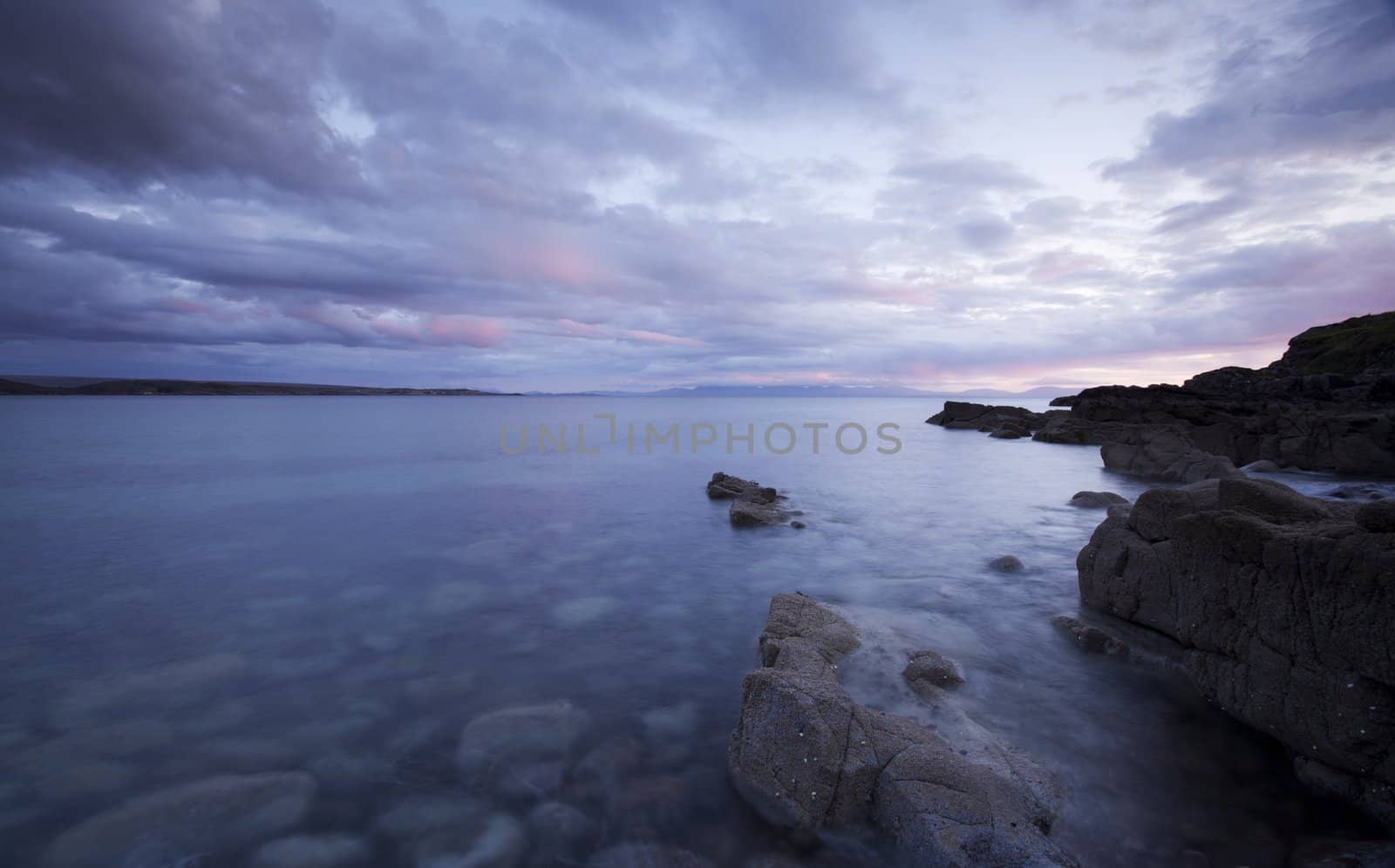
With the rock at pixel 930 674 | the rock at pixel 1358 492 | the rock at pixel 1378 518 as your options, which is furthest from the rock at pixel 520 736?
the rock at pixel 1358 492

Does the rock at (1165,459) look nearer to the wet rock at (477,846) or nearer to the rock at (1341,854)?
the rock at (1341,854)

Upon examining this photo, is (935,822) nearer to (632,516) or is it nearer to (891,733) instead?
(891,733)

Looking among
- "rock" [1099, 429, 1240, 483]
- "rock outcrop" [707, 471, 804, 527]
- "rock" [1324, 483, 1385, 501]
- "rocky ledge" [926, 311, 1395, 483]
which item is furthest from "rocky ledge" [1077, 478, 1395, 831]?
"rock" [1099, 429, 1240, 483]

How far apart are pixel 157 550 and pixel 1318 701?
20.1 metres

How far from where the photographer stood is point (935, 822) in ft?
14.8

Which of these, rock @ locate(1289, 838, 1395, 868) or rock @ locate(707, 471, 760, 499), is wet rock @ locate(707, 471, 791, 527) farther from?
rock @ locate(1289, 838, 1395, 868)

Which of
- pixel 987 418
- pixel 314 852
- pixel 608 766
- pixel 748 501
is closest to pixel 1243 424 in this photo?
pixel 748 501

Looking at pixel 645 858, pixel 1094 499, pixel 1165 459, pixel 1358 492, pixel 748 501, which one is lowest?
pixel 645 858

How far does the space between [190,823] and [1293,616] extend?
10399 millimetres

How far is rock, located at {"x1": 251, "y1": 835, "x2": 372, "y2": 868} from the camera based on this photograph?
4.71m

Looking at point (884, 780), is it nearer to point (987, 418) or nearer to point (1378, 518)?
point (1378, 518)

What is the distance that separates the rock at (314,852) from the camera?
4707mm

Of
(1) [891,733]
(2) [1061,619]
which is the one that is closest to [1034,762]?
(1) [891,733]

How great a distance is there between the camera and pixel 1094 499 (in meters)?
18.6
